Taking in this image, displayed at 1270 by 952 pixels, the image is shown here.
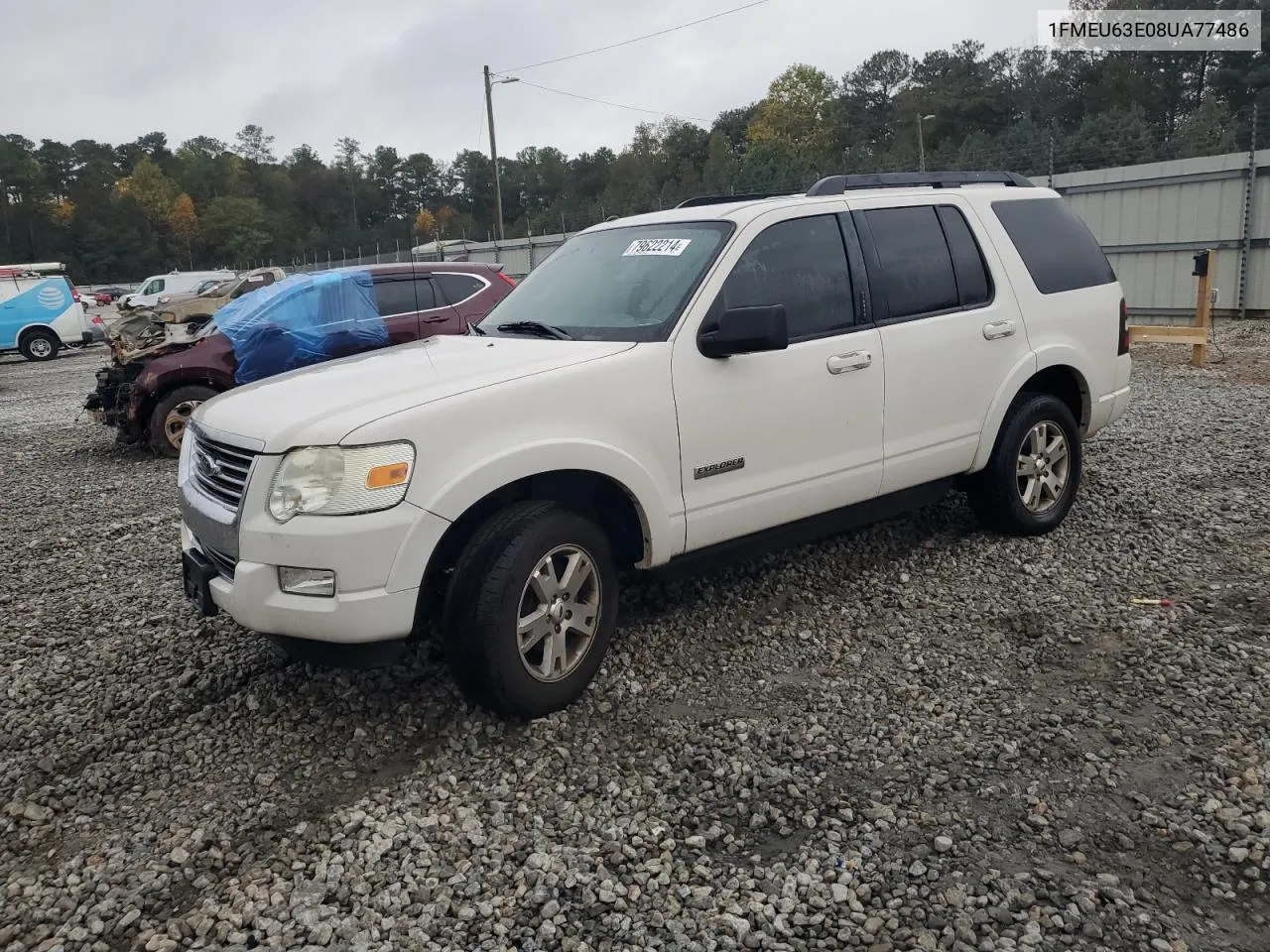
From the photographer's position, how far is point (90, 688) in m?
4.21

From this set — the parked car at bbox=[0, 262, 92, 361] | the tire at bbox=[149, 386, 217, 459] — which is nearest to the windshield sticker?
the tire at bbox=[149, 386, 217, 459]

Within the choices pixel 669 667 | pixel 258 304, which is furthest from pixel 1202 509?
pixel 258 304

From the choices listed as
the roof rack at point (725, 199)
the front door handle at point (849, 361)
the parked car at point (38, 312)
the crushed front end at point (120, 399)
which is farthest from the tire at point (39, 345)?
the front door handle at point (849, 361)

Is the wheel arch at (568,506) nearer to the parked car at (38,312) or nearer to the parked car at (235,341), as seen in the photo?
the parked car at (235,341)

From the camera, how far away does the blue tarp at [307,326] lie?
30.3ft

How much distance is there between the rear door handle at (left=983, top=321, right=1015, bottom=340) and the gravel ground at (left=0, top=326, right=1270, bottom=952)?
45.5 inches

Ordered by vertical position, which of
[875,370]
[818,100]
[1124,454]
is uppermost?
[818,100]

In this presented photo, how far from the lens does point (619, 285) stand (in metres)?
4.41

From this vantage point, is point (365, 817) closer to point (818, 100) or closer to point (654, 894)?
point (654, 894)

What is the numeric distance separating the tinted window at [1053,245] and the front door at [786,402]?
4.47ft

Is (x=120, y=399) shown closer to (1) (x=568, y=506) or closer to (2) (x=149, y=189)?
(1) (x=568, y=506)

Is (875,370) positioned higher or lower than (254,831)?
higher

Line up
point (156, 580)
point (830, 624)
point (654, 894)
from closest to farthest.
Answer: point (654, 894)
point (830, 624)
point (156, 580)

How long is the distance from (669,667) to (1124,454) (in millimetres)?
4781
